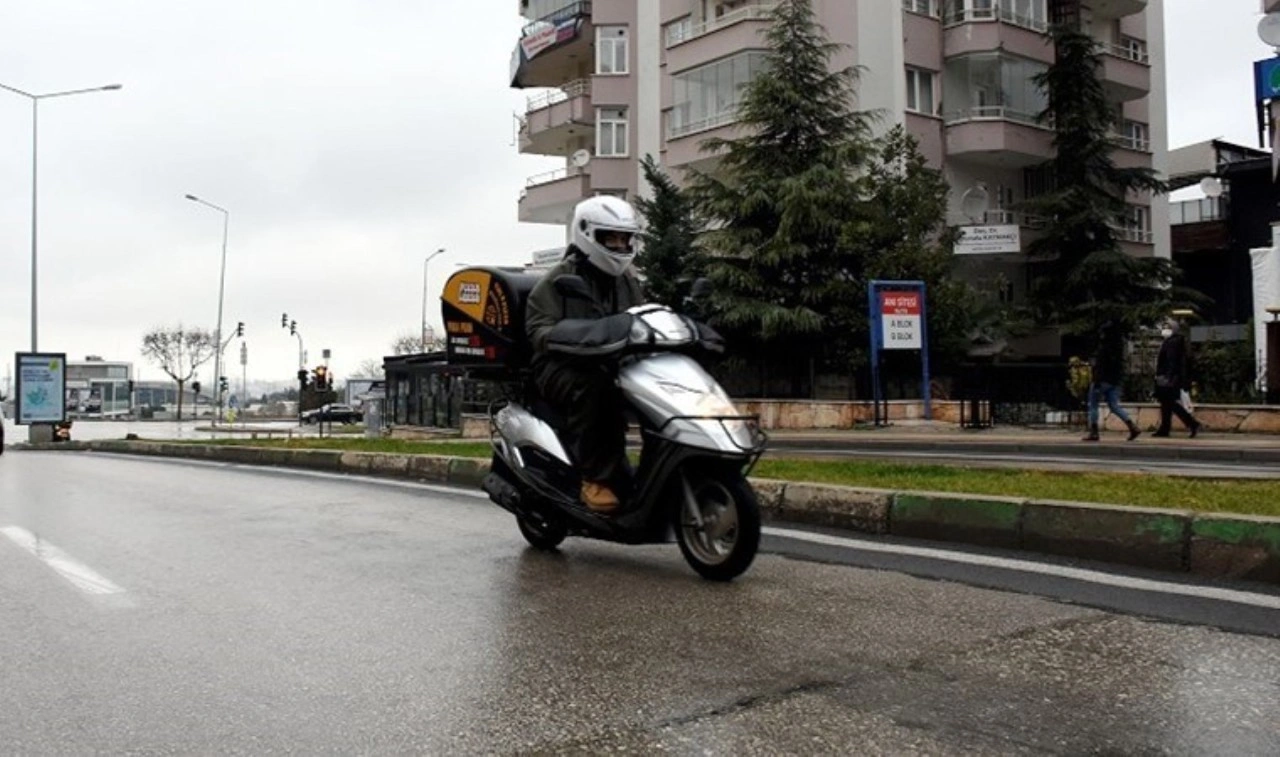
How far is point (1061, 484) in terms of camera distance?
773 centimetres

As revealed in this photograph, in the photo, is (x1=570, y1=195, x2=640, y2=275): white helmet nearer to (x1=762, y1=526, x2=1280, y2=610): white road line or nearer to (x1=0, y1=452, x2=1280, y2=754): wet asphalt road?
(x1=0, y1=452, x2=1280, y2=754): wet asphalt road

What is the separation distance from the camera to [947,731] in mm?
3043

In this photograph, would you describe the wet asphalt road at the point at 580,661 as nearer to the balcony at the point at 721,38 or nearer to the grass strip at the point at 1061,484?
the grass strip at the point at 1061,484

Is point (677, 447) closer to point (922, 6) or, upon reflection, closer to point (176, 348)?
point (922, 6)

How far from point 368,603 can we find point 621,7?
38.6 meters

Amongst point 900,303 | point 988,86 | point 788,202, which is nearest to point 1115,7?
point 988,86

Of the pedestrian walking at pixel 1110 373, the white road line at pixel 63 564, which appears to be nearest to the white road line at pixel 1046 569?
the white road line at pixel 63 564

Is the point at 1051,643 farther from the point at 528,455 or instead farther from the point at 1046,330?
the point at 1046,330

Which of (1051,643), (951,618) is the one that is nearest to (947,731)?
(1051,643)

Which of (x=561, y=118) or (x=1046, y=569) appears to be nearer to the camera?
(x=1046, y=569)

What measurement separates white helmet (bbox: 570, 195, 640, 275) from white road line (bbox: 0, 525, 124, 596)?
9.53 feet

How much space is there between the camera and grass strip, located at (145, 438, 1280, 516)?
21.3ft

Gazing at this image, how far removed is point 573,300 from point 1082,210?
101 feet

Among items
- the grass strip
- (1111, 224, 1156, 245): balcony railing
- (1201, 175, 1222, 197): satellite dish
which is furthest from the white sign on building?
the grass strip
